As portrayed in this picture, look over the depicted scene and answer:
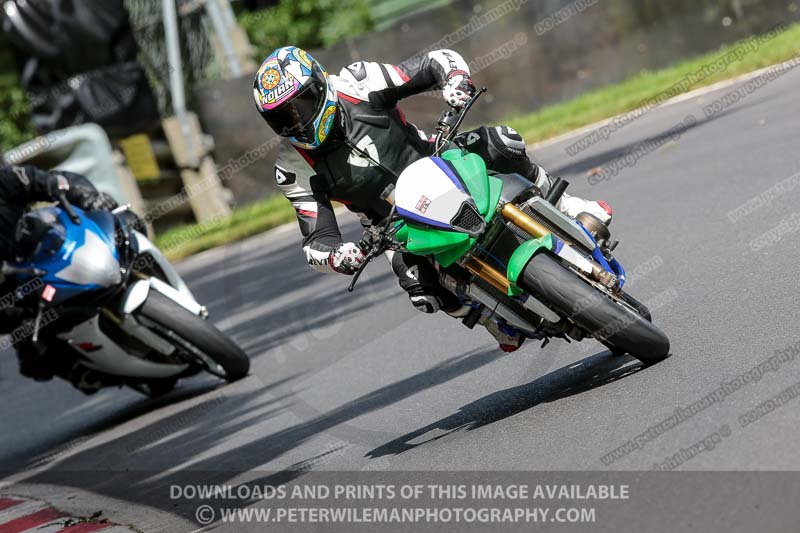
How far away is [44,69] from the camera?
23.2 metres

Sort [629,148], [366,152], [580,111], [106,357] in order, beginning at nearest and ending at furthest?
[366,152]
[106,357]
[629,148]
[580,111]

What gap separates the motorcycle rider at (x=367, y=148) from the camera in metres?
6.89

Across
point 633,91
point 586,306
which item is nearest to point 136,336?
point 586,306

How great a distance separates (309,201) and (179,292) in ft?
9.95

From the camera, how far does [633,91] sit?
60.3ft

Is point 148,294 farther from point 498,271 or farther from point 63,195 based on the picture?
point 498,271

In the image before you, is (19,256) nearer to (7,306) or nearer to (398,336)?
(7,306)

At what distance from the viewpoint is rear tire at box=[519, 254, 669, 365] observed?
6398mm

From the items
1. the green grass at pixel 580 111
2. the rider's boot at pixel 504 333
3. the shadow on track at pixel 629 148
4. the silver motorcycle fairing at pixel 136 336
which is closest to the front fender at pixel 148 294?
the silver motorcycle fairing at pixel 136 336

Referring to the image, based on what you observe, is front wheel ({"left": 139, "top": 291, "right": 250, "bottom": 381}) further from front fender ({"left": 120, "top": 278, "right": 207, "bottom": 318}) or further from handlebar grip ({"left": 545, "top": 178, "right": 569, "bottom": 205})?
handlebar grip ({"left": 545, "top": 178, "right": 569, "bottom": 205})

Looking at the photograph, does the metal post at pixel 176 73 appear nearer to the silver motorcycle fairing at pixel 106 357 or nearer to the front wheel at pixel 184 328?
the silver motorcycle fairing at pixel 106 357

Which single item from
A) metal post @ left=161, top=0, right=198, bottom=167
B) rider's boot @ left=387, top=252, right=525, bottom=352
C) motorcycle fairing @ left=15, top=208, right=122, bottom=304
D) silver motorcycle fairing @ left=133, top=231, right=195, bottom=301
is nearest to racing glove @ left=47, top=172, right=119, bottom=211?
motorcycle fairing @ left=15, top=208, right=122, bottom=304

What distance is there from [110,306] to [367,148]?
3.38 meters

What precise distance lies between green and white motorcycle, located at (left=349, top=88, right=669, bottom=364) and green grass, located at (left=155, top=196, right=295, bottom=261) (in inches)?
480
